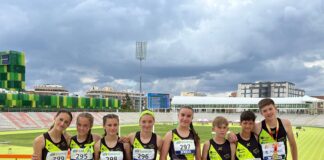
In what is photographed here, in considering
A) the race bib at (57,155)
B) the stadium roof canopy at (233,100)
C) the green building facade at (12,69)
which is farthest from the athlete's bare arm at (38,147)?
the stadium roof canopy at (233,100)

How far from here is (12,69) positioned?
57.1 m

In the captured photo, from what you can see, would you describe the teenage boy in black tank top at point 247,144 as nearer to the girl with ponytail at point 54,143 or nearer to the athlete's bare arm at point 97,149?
the athlete's bare arm at point 97,149

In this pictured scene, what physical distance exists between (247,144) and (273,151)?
431 mm

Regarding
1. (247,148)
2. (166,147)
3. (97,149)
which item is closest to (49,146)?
(97,149)

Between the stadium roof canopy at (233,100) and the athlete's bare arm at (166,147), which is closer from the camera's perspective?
the athlete's bare arm at (166,147)

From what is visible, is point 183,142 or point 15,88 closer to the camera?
point 183,142

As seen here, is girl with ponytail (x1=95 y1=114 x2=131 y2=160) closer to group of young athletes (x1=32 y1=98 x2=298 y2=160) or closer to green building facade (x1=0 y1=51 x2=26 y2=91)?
group of young athletes (x1=32 y1=98 x2=298 y2=160)

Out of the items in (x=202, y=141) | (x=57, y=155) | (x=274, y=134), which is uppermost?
(x=274, y=134)

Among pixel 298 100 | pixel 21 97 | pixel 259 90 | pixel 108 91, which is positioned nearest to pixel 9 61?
pixel 21 97

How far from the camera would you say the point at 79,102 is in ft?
233

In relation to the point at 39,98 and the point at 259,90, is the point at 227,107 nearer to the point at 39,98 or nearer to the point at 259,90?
the point at 39,98

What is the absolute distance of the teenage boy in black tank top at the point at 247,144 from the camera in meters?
5.72

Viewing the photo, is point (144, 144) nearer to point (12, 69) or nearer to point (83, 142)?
point (83, 142)

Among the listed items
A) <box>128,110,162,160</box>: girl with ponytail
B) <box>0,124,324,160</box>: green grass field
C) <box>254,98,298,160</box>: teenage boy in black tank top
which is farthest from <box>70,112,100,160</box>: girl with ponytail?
<box>0,124,324,160</box>: green grass field
